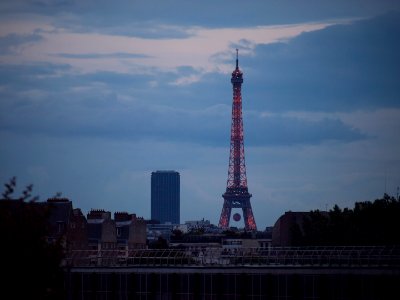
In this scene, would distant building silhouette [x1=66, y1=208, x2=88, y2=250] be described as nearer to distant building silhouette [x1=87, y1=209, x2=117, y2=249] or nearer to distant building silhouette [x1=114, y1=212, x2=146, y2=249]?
distant building silhouette [x1=87, y1=209, x2=117, y2=249]

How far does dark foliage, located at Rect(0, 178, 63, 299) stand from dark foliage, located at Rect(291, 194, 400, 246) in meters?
93.5

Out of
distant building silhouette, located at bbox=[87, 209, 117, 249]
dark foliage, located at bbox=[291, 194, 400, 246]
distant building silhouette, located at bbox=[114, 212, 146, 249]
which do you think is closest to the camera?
dark foliage, located at bbox=[291, 194, 400, 246]

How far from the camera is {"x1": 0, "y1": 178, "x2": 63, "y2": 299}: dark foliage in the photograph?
59062 mm

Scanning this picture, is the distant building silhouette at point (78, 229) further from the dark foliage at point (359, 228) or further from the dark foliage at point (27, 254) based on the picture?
the dark foliage at point (27, 254)

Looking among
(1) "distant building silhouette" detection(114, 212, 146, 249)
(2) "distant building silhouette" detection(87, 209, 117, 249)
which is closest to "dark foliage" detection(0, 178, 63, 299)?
(2) "distant building silhouette" detection(87, 209, 117, 249)

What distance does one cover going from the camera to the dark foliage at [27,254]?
5906 centimetres

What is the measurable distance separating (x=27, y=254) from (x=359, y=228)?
346 ft

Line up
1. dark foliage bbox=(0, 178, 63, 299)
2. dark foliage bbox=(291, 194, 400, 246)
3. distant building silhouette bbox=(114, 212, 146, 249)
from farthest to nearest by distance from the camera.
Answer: distant building silhouette bbox=(114, 212, 146, 249) → dark foliage bbox=(291, 194, 400, 246) → dark foliage bbox=(0, 178, 63, 299)

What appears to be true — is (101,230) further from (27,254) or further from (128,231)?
(27,254)

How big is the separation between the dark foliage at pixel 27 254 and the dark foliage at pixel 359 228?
93.5m

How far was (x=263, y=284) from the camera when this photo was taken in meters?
101

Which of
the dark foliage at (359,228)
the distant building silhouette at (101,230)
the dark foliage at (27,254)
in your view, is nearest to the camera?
the dark foliage at (27,254)

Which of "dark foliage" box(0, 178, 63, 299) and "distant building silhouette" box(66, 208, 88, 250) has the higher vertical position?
"distant building silhouette" box(66, 208, 88, 250)

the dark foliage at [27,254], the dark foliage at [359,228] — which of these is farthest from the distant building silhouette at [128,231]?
the dark foliage at [27,254]
